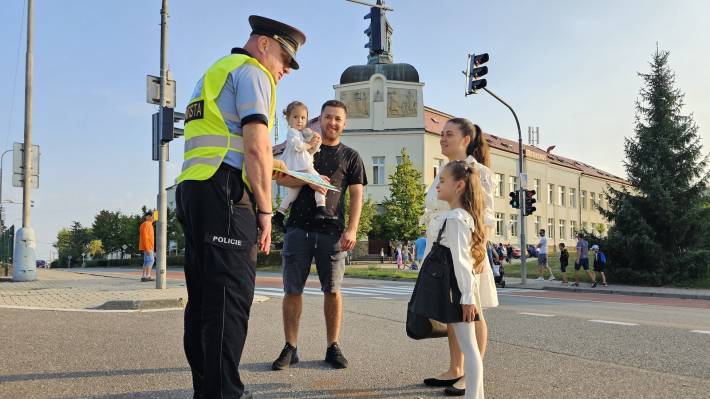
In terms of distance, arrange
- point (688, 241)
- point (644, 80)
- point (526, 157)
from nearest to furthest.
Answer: point (688, 241), point (644, 80), point (526, 157)

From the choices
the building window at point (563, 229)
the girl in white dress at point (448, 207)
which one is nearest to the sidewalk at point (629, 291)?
the girl in white dress at point (448, 207)

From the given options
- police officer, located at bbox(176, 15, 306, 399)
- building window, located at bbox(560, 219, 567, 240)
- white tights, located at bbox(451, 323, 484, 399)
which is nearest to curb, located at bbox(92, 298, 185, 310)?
police officer, located at bbox(176, 15, 306, 399)

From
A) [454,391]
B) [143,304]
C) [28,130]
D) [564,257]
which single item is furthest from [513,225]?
A: [454,391]

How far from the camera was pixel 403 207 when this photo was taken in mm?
46719

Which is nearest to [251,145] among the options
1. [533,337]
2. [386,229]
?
[533,337]

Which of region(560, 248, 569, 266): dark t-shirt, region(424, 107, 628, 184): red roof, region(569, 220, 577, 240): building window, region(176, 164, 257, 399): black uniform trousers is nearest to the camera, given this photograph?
region(176, 164, 257, 399): black uniform trousers

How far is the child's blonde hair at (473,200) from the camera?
3.64 meters

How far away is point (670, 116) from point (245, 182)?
82.5 feet

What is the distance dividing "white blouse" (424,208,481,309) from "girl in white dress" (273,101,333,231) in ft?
4.32

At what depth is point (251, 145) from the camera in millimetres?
2975

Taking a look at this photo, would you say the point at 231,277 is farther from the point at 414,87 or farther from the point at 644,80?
the point at 414,87

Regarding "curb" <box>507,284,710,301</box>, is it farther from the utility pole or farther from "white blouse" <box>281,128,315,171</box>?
"white blouse" <box>281,128,315,171</box>

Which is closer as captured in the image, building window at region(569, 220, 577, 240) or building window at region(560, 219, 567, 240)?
building window at region(560, 219, 567, 240)

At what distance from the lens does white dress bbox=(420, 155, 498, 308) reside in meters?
3.98
